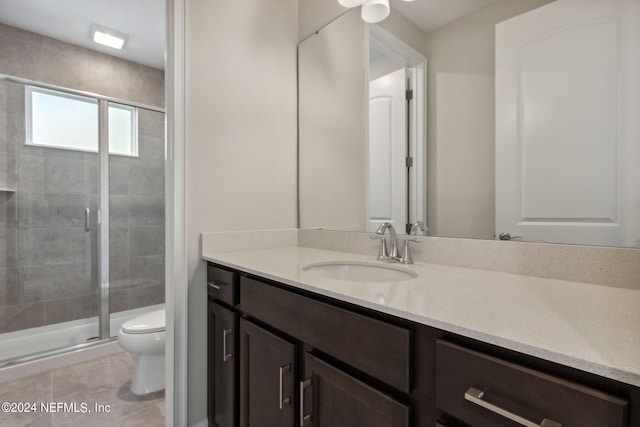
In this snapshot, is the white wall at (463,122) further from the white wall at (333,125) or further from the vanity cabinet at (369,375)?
the vanity cabinet at (369,375)

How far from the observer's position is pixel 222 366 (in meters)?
1.28

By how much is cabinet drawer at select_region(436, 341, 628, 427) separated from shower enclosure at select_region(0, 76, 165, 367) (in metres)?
2.68

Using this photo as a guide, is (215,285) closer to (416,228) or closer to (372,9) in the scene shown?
(416,228)

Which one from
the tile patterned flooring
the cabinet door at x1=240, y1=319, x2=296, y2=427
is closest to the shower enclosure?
the tile patterned flooring

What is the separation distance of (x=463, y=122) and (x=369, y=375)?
3.10ft

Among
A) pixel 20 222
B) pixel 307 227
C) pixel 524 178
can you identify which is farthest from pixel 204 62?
pixel 20 222

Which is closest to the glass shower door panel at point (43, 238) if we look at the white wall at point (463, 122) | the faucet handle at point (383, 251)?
the faucet handle at point (383, 251)

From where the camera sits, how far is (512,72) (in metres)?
1.03

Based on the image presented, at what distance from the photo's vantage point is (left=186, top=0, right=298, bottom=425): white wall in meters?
1.39

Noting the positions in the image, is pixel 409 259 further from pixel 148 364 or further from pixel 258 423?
pixel 148 364

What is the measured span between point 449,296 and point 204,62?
1.41 metres

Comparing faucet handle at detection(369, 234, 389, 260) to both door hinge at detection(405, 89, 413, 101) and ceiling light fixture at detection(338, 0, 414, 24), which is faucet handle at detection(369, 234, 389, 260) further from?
ceiling light fixture at detection(338, 0, 414, 24)

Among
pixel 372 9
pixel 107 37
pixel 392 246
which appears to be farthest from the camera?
pixel 107 37

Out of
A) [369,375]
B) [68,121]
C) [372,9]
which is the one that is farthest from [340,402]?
[68,121]
